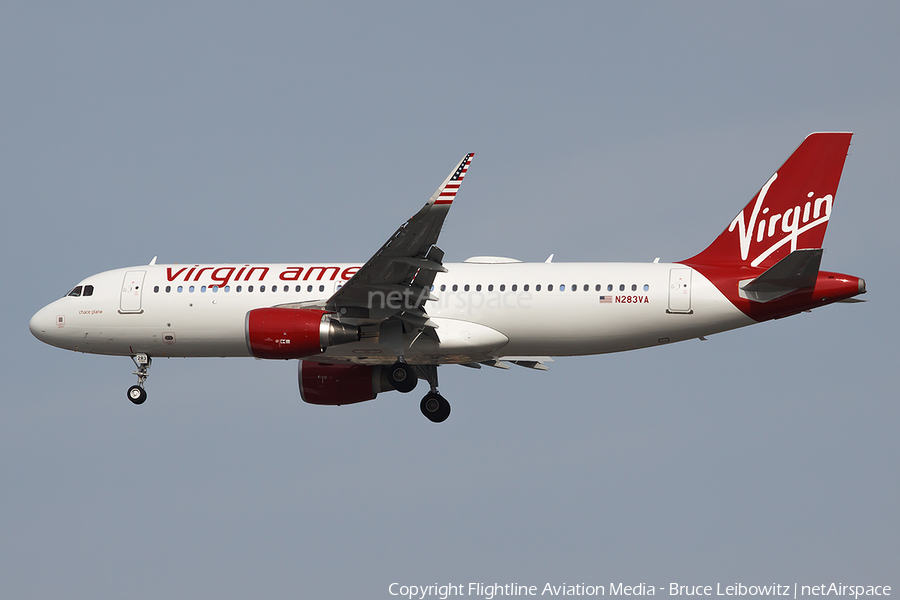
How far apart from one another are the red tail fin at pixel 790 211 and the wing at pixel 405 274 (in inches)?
307

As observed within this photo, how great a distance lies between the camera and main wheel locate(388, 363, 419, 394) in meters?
34.1

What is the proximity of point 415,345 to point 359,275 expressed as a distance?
3.30m

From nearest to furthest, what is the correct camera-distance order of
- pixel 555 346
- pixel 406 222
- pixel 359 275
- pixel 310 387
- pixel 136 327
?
pixel 406 222 → pixel 359 275 → pixel 555 346 → pixel 136 327 → pixel 310 387

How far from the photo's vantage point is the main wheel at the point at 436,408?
1371 inches

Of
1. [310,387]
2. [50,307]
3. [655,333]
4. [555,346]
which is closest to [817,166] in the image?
[655,333]

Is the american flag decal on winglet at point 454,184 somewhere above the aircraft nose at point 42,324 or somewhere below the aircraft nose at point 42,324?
above

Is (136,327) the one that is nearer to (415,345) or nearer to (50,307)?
(50,307)

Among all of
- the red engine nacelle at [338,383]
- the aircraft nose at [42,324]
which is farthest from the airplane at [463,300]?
the red engine nacelle at [338,383]

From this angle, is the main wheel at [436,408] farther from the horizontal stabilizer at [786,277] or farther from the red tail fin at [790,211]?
the horizontal stabilizer at [786,277]

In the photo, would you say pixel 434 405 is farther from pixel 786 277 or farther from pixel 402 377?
pixel 786 277

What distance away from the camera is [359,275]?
29.6 m

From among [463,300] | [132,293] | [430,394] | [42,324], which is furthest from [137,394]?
[463,300]

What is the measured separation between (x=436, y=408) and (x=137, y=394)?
9149 mm

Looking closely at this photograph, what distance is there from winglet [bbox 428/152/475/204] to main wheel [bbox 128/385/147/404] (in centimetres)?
1318
